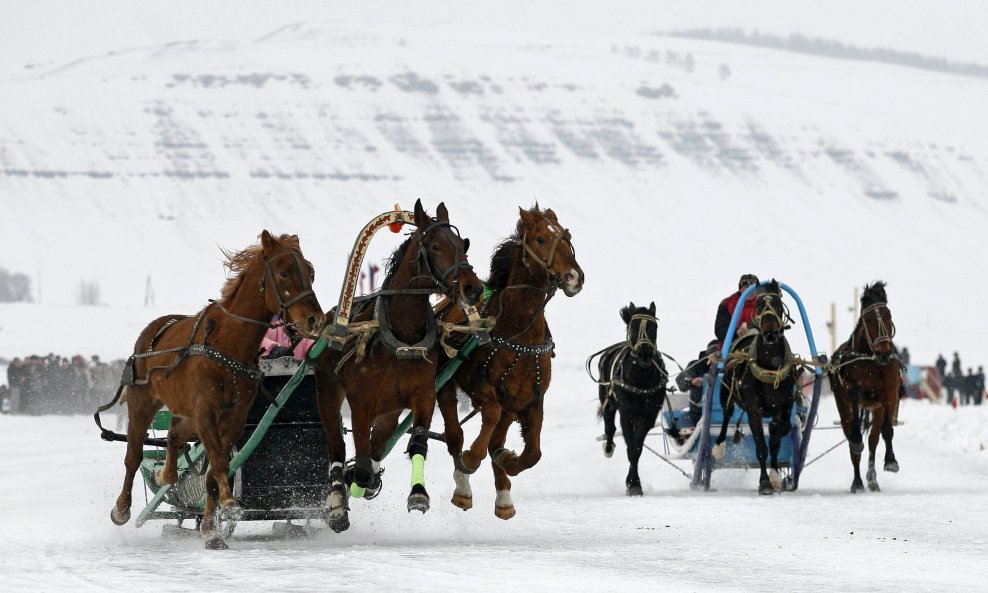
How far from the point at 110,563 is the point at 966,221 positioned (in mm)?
198942

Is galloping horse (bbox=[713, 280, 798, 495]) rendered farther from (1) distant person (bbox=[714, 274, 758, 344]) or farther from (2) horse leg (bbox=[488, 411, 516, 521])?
(2) horse leg (bbox=[488, 411, 516, 521])

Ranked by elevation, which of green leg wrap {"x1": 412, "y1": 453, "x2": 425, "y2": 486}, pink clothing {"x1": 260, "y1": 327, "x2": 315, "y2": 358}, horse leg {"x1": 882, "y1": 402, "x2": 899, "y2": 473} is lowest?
green leg wrap {"x1": 412, "y1": 453, "x2": 425, "y2": 486}

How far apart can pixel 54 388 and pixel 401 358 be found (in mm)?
29768

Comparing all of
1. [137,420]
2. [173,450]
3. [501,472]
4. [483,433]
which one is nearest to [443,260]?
[483,433]

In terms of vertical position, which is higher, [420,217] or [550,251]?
[420,217]

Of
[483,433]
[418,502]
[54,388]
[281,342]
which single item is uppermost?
[54,388]

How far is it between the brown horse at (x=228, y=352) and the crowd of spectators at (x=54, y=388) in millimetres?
26269

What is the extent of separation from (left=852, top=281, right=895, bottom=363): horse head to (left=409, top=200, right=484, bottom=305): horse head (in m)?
7.41

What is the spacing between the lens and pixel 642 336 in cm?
1711

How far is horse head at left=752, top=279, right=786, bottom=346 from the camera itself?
16.5 metres

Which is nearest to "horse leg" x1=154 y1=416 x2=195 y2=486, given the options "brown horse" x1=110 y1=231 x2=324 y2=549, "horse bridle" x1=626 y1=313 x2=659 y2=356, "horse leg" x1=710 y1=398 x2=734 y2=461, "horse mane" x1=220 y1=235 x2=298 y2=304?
"brown horse" x1=110 y1=231 x2=324 y2=549

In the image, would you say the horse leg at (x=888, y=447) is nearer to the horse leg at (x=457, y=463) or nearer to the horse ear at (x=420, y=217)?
the horse leg at (x=457, y=463)

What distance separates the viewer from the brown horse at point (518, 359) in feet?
37.7

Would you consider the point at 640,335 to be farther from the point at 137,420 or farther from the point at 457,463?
the point at 137,420
